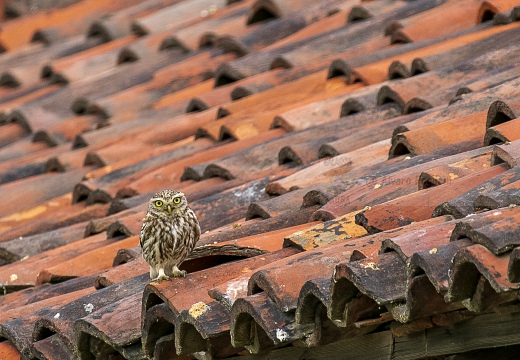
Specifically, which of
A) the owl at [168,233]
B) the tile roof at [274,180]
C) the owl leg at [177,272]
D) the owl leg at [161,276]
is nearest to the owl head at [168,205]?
the owl at [168,233]

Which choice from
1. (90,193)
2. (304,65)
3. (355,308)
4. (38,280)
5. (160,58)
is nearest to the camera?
(355,308)

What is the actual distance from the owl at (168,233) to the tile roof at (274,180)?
9 cm

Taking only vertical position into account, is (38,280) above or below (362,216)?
below

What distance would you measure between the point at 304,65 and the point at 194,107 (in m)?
0.76

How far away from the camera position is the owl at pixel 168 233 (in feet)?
15.1

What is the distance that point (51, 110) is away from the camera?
8531mm

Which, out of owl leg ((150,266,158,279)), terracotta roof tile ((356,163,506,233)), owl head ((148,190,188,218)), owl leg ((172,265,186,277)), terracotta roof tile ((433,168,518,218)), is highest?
terracotta roof tile ((433,168,518,218))

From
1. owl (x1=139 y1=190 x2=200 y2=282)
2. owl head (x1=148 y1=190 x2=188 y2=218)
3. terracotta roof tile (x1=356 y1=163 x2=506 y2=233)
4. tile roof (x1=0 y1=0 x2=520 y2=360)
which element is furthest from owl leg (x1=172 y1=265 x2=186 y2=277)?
terracotta roof tile (x1=356 y1=163 x2=506 y2=233)

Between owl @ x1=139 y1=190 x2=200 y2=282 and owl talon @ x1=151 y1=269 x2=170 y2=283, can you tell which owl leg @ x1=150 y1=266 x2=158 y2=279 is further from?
owl talon @ x1=151 y1=269 x2=170 y2=283

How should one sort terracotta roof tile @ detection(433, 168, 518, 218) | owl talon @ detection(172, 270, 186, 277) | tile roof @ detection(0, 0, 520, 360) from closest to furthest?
tile roof @ detection(0, 0, 520, 360) → terracotta roof tile @ detection(433, 168, 518, 218) → owl talon @ detection(172, 270, 186, 277)

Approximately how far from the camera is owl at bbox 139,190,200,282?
4590 mm

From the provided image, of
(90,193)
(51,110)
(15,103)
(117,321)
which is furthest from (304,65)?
(117,321)

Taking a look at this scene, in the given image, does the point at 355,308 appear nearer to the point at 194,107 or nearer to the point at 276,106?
the point at 276,106

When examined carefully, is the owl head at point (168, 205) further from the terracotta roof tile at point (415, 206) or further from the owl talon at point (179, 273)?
the terracotta roof tile at point (415, 206)
